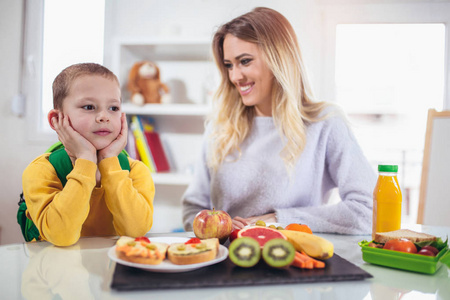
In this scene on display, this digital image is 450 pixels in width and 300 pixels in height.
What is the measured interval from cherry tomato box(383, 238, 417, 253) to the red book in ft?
5.84

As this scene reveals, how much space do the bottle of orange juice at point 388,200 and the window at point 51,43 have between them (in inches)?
90.9

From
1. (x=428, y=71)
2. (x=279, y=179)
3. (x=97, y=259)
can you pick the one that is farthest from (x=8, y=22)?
(x=428, y=71)

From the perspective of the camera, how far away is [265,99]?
177 centimetres

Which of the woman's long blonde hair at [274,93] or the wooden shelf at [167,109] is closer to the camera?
the woman's long blonde hair at [274,93]

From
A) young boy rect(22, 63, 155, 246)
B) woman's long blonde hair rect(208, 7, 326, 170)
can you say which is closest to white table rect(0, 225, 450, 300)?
young boy rect(22, 63, 155, 246)

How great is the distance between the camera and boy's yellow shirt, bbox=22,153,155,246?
89 centimetres

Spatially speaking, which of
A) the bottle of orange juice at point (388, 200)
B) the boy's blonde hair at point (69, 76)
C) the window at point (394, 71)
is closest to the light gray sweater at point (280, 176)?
the bottle of orange juice at point (388, 200)

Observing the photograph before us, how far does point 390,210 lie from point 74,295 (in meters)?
0.75

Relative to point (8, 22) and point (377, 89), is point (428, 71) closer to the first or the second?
point (377, 89)

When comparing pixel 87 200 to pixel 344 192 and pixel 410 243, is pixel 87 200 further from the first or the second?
pixel 344 192

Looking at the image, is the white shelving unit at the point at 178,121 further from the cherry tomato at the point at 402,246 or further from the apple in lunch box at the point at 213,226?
the cherry tomato at the point at 402,246

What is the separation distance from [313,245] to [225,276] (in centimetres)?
20

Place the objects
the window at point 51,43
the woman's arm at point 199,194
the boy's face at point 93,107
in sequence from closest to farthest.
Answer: the boy's face at point 93,107 < the woman's arm at point 199,194 < the window at point 51,43

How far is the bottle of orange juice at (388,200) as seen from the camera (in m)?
0.96
